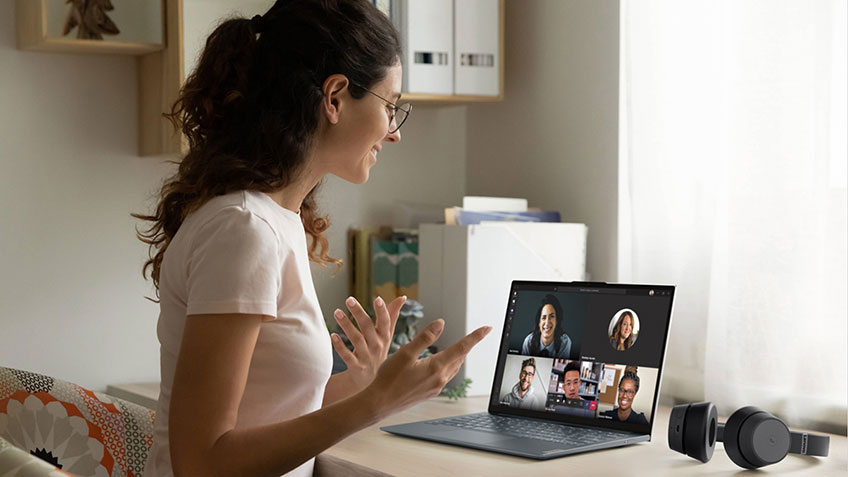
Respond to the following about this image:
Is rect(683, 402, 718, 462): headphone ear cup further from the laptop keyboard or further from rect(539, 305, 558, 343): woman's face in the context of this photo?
rect(539, 305, 558, 343): woman's face

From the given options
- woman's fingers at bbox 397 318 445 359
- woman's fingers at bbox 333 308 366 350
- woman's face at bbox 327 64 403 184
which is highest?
woman's face at bbox 327 64 403 184

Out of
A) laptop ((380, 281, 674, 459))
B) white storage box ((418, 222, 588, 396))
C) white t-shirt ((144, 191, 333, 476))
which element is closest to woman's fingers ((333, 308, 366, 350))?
white t-shirt ((144, 191, 333, 476))

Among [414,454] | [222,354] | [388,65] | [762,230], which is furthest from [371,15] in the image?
[762,230]

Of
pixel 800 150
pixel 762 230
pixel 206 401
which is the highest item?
pixel 800 150

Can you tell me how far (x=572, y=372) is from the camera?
5.06 feet

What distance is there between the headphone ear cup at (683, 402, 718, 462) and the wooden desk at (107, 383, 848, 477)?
0.02 meters

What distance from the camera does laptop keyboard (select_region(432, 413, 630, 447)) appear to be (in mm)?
1386

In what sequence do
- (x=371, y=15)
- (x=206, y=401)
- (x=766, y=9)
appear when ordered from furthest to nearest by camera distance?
(x=766, y=9) < (x=371, y=15) < (x=206, y=401)

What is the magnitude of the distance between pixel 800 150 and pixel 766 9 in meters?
0.26

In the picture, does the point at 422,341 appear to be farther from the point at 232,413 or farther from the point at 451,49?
the point at 451,49

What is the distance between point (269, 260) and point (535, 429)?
0.64m

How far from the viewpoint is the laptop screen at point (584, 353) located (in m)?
1.47

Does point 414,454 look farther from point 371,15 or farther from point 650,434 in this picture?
point 371,15

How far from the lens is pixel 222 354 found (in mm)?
940
